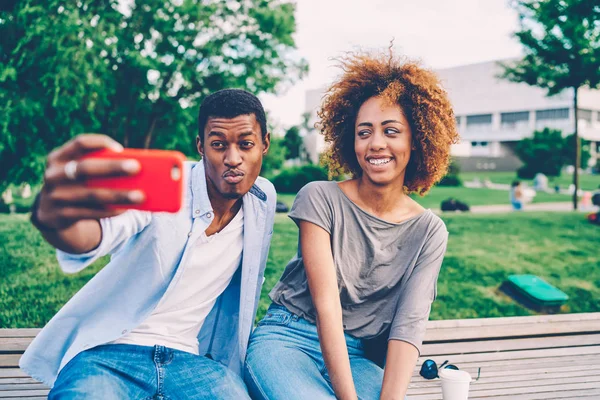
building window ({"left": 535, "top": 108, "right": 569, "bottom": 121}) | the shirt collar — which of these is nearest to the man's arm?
the shirt collar

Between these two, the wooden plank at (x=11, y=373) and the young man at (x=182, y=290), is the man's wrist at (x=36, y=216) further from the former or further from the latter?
the wooden plank at (x=11, y=373)

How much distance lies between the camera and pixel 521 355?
3.85 m

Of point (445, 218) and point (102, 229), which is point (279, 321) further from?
point (445, 218)

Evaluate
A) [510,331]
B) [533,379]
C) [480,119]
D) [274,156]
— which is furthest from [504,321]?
[480,119]

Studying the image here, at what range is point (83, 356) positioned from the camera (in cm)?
229

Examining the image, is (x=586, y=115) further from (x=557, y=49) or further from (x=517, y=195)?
(x=557, y=49)

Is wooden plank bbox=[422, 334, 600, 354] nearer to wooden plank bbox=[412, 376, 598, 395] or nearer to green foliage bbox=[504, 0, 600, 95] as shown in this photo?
wooden plank bbox=[412, 376, 598, 395]

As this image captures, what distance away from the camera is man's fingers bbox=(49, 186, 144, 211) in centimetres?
134

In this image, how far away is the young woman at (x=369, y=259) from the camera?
256cm

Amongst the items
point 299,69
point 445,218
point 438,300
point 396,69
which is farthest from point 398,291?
point 299,69

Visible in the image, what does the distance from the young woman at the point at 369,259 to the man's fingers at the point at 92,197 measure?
4.49 feet

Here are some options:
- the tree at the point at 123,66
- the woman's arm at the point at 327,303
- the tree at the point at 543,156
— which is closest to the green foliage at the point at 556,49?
the tree at the point at 123,66

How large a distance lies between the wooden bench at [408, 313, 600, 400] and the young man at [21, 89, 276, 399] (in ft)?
4.19

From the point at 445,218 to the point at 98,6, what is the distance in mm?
12577
